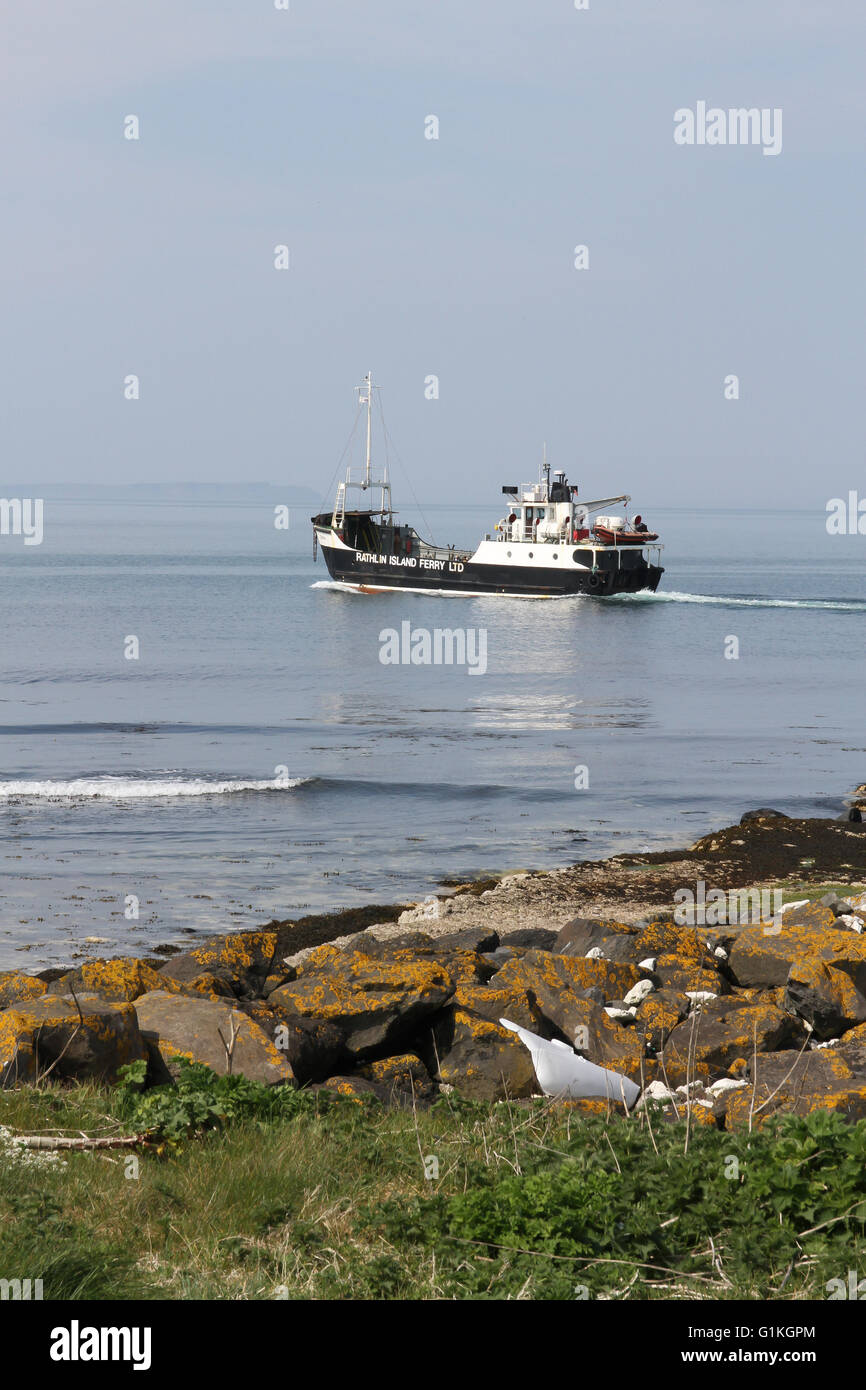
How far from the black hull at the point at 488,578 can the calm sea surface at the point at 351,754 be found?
5454 mm

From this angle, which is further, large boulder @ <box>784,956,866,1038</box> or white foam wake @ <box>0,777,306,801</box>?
white foam wake @ <box>0,777,306,801</box>

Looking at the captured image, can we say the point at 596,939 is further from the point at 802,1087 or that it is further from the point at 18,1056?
the point at 18,1056

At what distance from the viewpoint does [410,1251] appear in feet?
14.1

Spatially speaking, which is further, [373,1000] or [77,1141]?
[373,1000]

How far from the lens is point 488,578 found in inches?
2808

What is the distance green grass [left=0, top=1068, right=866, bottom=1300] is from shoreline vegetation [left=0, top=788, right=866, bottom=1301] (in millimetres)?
11

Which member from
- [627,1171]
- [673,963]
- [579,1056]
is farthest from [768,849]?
[627,1171]

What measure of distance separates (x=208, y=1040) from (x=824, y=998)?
3.36 metres

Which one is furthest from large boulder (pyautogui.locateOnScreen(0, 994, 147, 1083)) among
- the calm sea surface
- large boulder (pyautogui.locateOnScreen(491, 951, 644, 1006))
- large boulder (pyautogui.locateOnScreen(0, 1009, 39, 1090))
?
the calm sea surface

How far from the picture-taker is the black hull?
6894 cm

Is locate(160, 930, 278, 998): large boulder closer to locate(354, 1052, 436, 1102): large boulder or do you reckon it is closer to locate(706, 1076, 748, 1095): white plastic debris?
locate(354, 1052, 436, 1102): large boulder

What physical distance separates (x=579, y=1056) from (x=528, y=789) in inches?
570

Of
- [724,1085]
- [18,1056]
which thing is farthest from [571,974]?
[18,1056]
